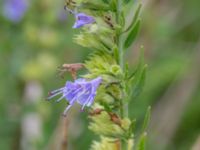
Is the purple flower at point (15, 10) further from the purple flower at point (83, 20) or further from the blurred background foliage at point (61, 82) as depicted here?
the purple flower at point (83, 20)

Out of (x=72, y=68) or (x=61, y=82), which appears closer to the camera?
(x=72, y=68)

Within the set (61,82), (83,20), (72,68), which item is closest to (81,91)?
(72,68)

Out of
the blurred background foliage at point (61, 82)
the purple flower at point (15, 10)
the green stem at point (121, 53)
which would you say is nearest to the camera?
the green stem at point (121, 53)

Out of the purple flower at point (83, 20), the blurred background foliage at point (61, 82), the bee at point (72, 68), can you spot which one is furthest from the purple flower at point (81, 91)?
the blurred background foliage at point (61, 82)

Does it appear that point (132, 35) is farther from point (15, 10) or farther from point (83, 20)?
point (15, 10)

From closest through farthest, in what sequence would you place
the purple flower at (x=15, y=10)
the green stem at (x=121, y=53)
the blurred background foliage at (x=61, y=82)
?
the green stem at (x=121, y=53) → the blurred background foliage at (x=61, y=82) → the purple flower at (x=15, y=10)

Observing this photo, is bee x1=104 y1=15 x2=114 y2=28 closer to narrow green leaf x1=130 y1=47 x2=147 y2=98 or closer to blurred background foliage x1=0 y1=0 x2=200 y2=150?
narrow green leaf x1=130 y1=47 x2=147 y2=98
